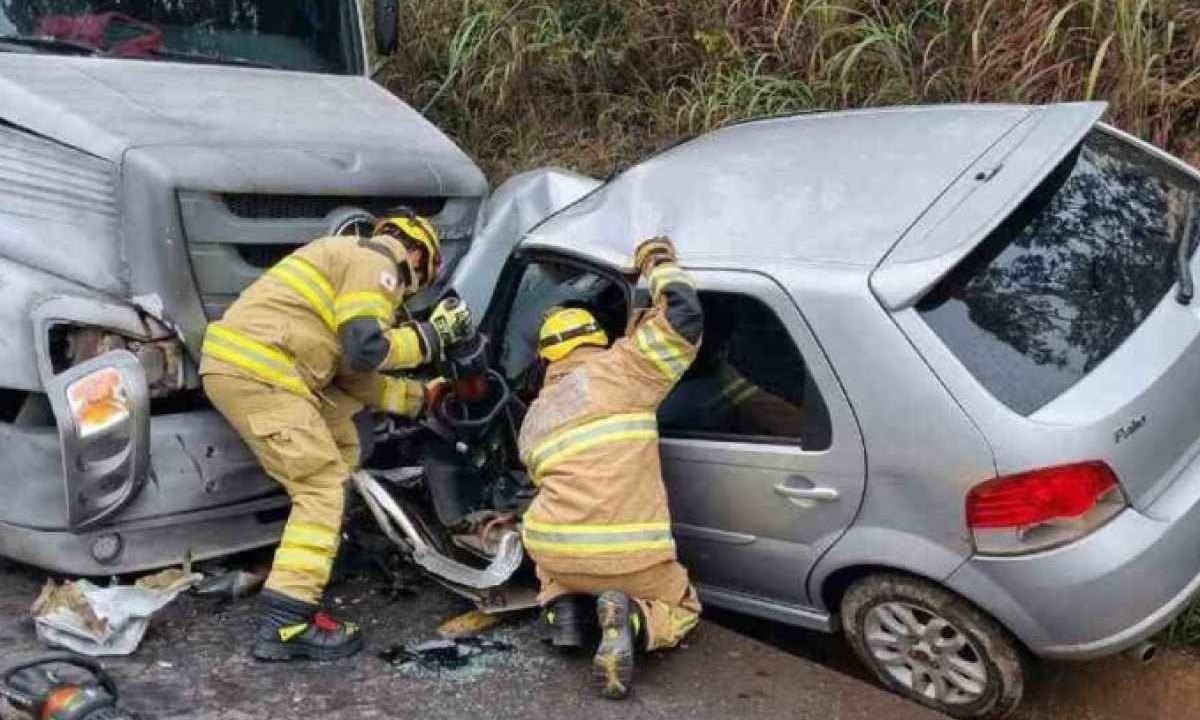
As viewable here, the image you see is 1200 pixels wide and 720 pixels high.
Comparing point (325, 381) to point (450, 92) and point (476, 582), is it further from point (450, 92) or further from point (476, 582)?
point (450, 92)

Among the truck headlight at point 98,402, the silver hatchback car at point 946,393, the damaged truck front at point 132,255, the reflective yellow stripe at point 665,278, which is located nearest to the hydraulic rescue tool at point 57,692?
the damaged truck front at point 132,255

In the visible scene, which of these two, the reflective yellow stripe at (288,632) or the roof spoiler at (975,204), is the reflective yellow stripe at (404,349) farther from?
the roof spoiler at (975,204)

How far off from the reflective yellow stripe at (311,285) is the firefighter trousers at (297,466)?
292 millimetres

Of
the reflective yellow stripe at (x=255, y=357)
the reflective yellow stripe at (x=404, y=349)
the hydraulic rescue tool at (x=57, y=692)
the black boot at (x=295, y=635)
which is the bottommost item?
the black boot at (x=295, y=635)

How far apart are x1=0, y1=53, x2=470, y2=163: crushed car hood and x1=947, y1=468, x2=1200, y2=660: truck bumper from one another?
284 centimetres

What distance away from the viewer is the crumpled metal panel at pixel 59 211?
13.7 ft

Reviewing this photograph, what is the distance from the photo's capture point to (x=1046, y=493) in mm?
3182

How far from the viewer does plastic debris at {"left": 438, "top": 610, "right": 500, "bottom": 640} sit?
4140 millimetres

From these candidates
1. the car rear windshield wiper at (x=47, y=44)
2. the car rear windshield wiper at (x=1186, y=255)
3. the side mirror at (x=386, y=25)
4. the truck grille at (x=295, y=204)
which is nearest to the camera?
the car rear windshield wiper at (x=1186, y=255)

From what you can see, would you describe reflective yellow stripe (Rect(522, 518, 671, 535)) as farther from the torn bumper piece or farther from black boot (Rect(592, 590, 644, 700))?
the torn bumper piece

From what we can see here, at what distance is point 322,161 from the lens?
4.60m

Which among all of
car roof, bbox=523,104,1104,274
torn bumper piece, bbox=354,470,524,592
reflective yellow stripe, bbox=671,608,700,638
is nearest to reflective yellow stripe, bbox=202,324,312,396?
torn bumper piece, bbox=354,470,524,592

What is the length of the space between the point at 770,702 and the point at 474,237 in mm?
2408

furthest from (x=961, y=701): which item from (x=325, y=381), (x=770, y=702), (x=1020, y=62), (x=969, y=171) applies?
(x=1020, y=62)
